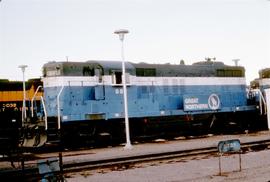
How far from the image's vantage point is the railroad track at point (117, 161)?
35.5 ft

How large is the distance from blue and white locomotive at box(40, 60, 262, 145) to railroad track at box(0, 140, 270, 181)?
4509mm

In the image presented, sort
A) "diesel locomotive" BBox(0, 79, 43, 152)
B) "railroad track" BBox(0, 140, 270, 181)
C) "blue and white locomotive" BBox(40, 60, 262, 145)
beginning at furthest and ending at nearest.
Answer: "blue and white locomotive" BBox(40, 60, 262, 145) < "diesel locomotive" BBox(0, 79, 43, 152) < "railroad track" BBox(0, 140, 270, 181)

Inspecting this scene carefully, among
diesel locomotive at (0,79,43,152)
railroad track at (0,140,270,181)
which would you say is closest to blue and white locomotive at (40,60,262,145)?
diesel locomotive at (0,79,43,152)

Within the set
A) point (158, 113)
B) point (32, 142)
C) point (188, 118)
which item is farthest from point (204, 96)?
point (32, 142)

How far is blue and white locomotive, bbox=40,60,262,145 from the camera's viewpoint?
1811 cm

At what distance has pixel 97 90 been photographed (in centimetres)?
1883

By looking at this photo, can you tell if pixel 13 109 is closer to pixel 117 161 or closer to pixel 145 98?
pixel 145 98

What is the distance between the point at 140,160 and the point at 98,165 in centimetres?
156

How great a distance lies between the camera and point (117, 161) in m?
13.5

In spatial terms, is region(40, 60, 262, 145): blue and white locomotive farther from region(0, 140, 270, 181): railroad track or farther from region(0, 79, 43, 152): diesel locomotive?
region(0, 140, 270, 181): railroad track

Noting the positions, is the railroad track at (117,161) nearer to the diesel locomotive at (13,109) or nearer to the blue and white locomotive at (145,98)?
the diesel locomotive at (13,109)

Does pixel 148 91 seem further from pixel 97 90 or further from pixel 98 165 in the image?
pixel 98 165

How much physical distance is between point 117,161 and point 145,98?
738 cm

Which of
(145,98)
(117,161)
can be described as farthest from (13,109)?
(117,161)
